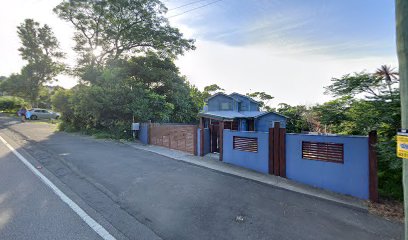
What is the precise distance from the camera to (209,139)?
11.0 meters

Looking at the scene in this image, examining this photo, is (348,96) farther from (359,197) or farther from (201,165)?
(201,165)

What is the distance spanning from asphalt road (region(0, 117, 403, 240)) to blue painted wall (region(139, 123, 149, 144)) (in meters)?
6.81

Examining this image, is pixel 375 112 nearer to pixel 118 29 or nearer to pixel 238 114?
pixel 238 114

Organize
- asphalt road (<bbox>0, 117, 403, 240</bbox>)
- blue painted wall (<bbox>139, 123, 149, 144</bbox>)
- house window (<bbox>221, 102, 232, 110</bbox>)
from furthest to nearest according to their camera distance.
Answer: house window (<bbox>221, 102, 232, 110</bbox>) → blue painted wall (<bbox>139, 123, 149, 144</bbox>) → asphalt road (<bbox>0, 117, 403, 240</bbox>)

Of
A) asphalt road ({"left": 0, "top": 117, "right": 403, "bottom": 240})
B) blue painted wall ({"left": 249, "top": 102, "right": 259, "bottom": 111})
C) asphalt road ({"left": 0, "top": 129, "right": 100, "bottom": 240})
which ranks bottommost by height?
asphalt road ({"left": 0, "top": 117, "right": 403, "bottom": 240})

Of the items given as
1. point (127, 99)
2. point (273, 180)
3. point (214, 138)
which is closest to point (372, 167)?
point (273, 180)

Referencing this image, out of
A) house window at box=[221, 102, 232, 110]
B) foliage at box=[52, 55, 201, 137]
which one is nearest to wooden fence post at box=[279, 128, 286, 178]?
foliage at box=[52, 55, 201, 137]

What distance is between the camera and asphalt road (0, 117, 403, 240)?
12.2 ft

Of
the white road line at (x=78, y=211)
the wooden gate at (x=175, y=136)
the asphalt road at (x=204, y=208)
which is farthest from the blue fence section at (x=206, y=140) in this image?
the white road line at (x=78, y=211)

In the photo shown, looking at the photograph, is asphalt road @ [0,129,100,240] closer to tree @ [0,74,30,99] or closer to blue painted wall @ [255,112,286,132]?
blue painted wall @ [255,112,286,132]

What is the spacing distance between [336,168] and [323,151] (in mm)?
565

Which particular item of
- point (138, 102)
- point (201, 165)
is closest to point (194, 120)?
point (138, 102)

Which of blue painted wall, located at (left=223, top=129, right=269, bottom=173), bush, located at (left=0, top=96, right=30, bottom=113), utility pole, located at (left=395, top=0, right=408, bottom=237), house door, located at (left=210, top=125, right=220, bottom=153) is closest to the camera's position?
utility pole, located at (left=395, top=0, right=408, bottom=237)

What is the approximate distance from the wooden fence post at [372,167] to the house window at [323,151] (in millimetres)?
643
